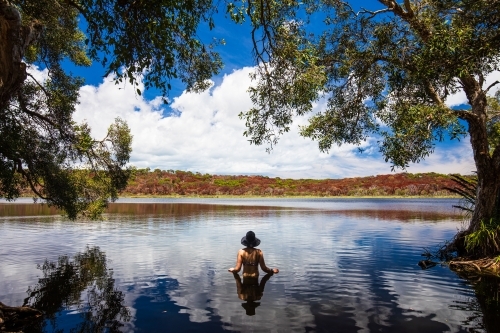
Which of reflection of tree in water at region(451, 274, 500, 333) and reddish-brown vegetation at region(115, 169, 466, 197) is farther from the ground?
reddish-brown vegetation at region(115, 169, 466, 197)

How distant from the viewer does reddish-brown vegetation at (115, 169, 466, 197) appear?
546ft

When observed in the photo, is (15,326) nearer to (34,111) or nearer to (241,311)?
(241,311)

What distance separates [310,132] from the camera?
19812 mm

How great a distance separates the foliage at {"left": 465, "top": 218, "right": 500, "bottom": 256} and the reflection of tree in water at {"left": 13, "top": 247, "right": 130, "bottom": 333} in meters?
15.8

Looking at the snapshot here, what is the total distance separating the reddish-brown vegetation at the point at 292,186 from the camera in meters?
166

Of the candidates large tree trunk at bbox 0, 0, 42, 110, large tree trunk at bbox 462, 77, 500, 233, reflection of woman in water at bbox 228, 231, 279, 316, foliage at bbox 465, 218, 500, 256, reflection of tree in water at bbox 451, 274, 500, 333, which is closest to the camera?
large tree trunk at bbox 0, 0, 42, 110

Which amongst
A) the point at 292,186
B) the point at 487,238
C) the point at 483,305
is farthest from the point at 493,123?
the point at 292,186

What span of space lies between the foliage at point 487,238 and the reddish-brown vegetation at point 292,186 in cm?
15634

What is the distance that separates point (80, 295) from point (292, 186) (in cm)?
17952

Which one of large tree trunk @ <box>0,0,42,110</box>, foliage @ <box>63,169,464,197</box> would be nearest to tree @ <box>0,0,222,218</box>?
large tree trunk @ <box>0,0,42,110</box>

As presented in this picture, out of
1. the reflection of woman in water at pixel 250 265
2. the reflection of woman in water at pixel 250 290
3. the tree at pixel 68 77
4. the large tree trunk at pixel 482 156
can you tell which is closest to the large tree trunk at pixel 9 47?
the tree at pixel 68 77

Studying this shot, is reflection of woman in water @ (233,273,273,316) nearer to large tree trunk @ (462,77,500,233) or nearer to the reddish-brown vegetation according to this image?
large tree trunk @ (462,77,500,233)

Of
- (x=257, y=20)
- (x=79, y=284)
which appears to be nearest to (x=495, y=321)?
(x=257, y=20)

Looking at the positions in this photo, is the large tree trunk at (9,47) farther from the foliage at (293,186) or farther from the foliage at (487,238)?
the foliage at (293,186)
